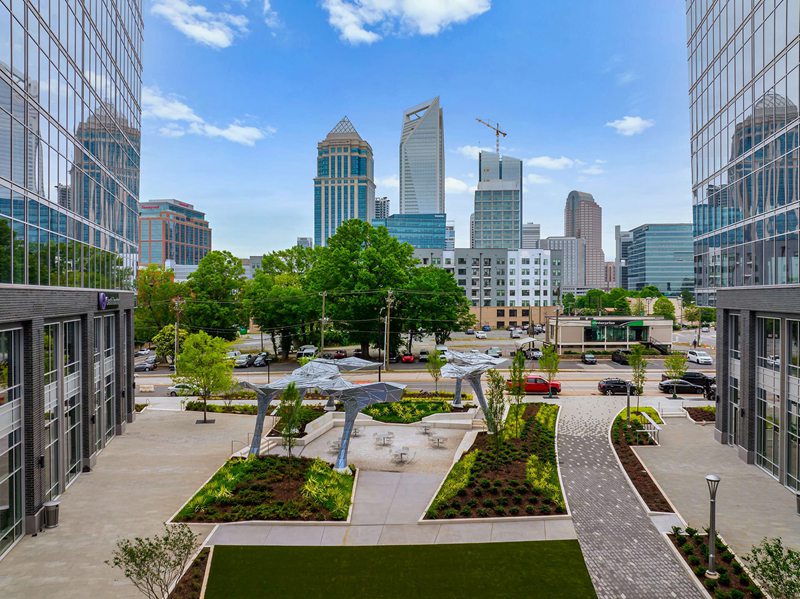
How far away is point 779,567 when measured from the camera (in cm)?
1043

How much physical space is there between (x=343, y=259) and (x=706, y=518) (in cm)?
4097

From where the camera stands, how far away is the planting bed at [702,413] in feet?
103

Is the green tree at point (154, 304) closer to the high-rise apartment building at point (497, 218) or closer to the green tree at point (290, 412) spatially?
the green tree at point (290, 412)

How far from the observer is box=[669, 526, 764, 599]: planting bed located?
12.9 meters

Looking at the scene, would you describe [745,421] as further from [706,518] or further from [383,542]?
[383,542]

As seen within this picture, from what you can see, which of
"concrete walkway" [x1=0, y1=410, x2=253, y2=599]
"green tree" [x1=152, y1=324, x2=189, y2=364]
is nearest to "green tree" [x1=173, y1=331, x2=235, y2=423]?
"concrete walkway" [x1=0, y1=410, x2=253, y2=599]

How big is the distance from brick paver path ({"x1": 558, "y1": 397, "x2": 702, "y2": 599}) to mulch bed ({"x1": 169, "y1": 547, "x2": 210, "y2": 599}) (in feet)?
31.3

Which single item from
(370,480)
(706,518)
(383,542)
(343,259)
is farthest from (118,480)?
(343,259)

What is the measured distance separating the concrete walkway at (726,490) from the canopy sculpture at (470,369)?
8882mm

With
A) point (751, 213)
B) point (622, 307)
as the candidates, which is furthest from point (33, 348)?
point (622, 307)

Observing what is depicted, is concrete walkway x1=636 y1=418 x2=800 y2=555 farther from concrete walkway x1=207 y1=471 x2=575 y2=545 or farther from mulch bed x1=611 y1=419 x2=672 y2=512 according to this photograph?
concrete walkway x1=207 y1=471 x2=575 y2=545

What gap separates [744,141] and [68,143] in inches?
1095

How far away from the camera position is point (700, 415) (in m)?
32.0

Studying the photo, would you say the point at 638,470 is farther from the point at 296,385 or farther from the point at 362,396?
the point at 296,385
